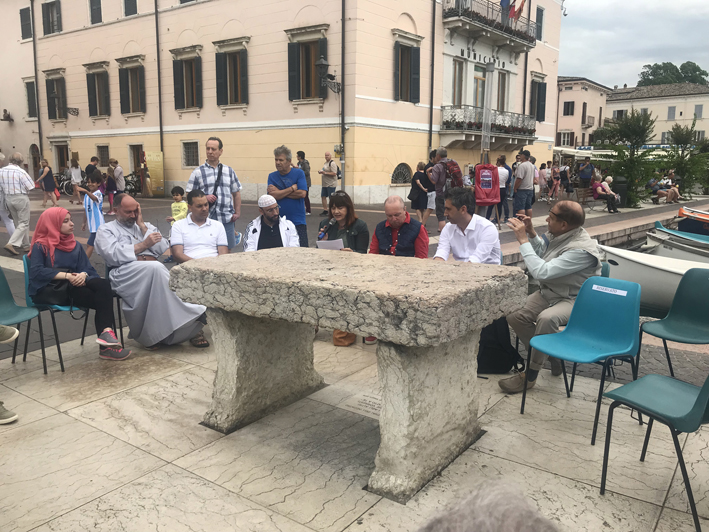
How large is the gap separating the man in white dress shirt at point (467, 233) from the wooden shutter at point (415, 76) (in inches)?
594

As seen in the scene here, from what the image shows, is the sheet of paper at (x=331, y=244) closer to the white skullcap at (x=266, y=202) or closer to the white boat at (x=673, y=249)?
the white skullcap at (x=266, y=202)

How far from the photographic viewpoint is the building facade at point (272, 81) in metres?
17.3

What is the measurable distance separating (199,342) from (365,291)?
2791 mm

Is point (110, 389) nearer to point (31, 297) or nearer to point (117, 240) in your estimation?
point (31, 297)

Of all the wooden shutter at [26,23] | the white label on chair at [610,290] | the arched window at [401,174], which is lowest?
the white label on chair at [610,290]

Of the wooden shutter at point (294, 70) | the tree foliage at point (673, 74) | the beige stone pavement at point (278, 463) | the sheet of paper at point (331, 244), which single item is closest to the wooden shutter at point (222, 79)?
the wooden shutter at point (294, 70)

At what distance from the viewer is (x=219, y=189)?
231 inches

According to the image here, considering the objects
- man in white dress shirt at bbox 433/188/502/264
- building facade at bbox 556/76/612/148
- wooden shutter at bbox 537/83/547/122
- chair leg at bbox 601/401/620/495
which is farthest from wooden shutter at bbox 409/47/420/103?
building facade at bbox 556/76/612/148

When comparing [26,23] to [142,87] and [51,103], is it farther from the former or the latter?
[142,87]

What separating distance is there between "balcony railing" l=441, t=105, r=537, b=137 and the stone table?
17613 millimetres

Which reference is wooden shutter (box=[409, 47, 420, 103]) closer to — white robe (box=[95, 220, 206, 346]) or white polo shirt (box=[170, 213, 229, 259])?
white polo shirt (box=[170, 213, 229, 259])

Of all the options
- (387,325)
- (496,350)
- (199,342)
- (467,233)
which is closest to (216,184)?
(199,342)

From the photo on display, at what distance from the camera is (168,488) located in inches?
108

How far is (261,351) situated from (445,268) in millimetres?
1314
